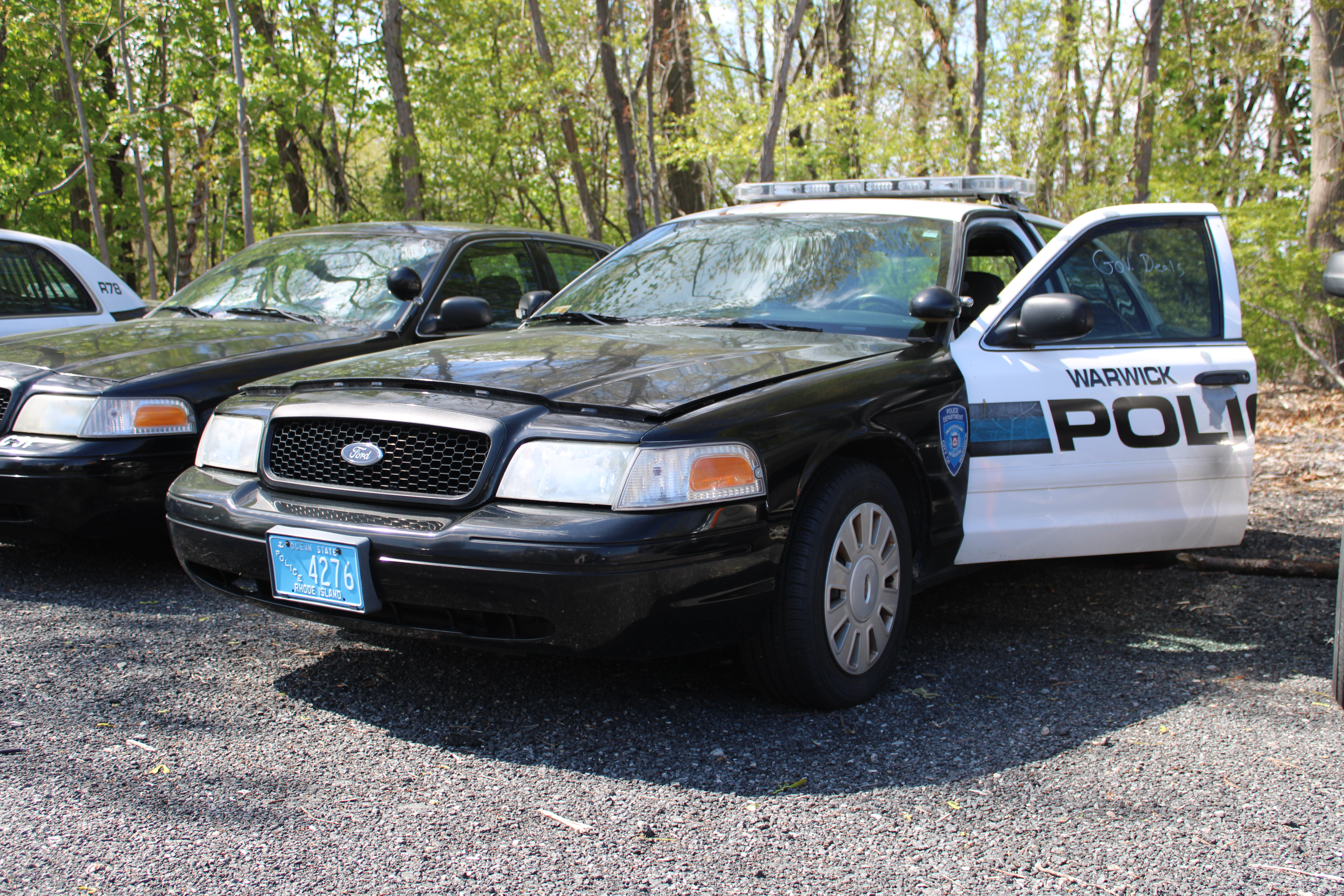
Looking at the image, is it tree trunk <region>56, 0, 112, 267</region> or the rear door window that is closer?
the rear door window

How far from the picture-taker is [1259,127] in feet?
53.2

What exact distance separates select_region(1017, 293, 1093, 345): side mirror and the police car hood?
0.43m

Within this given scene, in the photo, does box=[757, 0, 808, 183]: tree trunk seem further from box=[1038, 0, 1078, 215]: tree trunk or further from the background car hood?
the background car hood

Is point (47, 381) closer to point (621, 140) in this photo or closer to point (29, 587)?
point (29, 587)

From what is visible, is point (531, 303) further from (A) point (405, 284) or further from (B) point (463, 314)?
(A) point (405, 284)

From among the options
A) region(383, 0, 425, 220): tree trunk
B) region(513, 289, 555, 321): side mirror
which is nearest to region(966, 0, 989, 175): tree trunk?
region(383, 0, 425, 220): tree trunk

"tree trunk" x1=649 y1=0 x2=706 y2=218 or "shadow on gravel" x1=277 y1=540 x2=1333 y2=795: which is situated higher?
"tree trunk" x1=649 y1=0 x2=706 y2=218

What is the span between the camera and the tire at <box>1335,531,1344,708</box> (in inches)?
119

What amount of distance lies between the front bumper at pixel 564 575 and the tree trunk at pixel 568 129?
10846 mm

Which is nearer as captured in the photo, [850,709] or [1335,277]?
[1335,277]

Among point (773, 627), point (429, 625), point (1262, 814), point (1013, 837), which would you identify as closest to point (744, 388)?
point (773, 627)

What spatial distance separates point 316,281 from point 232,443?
2.74 meters

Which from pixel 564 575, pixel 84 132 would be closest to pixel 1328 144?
pixel 564 575

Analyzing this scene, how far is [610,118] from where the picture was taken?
59.5 feet
